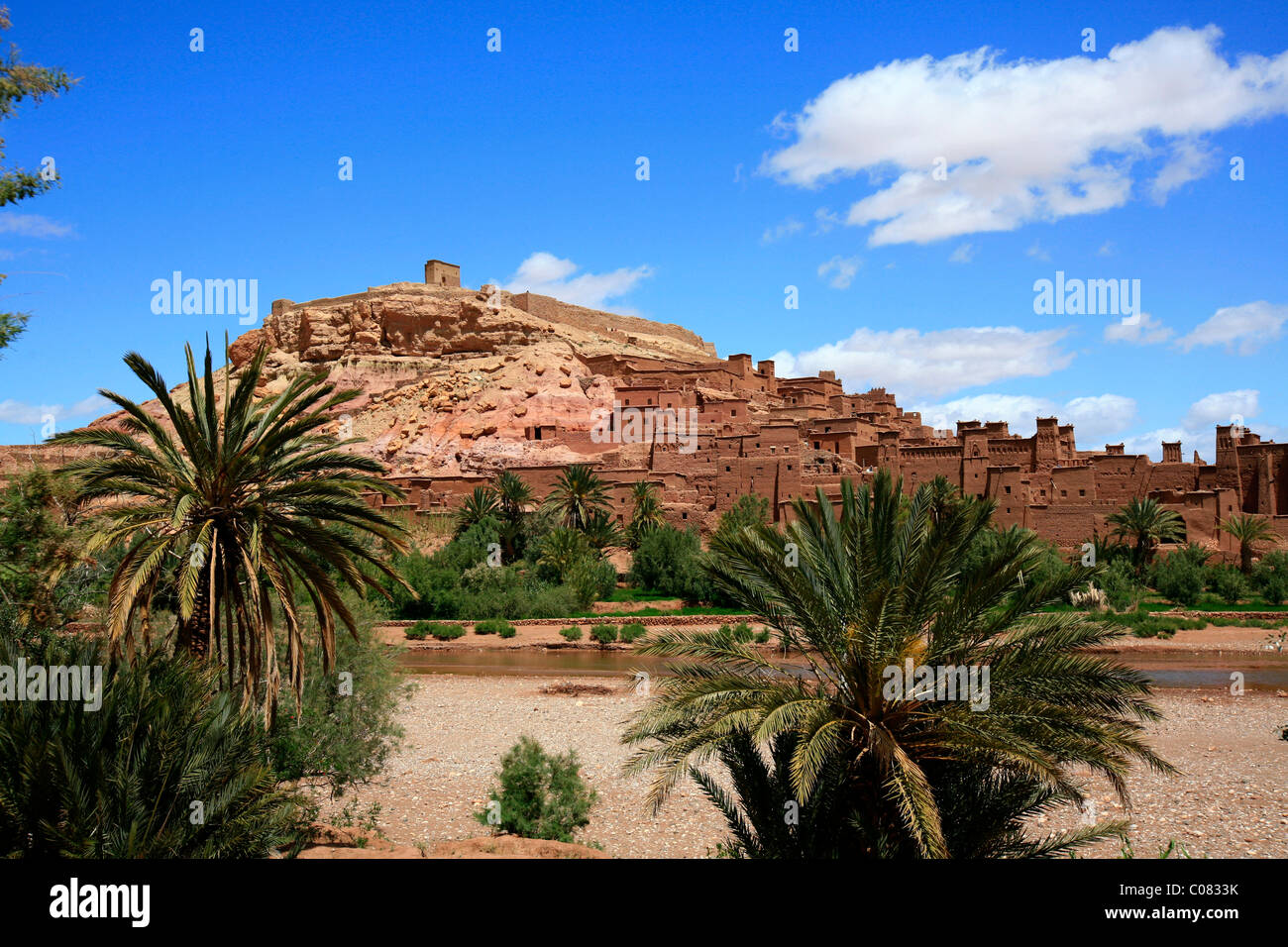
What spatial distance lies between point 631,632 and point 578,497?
7888 mm

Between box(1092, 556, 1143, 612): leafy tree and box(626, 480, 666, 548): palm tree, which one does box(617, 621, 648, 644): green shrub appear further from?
box(1092, 556, 1143, 612): leafy tree

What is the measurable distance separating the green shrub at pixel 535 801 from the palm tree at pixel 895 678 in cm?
392

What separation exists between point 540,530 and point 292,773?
26.0 meters

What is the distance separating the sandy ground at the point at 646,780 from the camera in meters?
11.8

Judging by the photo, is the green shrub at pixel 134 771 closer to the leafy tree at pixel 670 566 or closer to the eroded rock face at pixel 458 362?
the leafy tree at pixel 670 566

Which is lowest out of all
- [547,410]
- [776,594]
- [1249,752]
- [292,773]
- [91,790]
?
[1249,752]

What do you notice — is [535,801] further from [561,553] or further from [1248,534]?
[1248,534]

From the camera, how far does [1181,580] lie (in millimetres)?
31750

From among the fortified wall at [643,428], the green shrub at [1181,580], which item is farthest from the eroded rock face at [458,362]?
the green shrub at [1181,580]

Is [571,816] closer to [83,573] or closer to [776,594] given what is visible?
[776,594]

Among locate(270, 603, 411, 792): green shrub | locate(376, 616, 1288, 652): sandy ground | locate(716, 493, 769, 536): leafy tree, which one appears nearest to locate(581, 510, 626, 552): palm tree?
locate(716, 493, 769, 536): leafy tree

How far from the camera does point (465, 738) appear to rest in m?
17.5

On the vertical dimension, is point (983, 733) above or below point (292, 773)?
above
